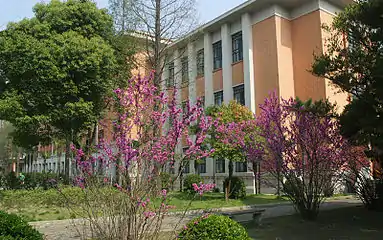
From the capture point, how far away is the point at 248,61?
2439 centimetres

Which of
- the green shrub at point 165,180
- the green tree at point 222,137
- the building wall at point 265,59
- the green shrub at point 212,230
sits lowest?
the green shrub at point 212,230

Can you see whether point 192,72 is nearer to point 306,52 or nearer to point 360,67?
point 306,52

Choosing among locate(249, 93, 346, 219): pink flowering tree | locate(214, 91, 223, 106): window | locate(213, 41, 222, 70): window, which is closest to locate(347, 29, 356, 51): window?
locate(249, 93, 346, 219): pink flowering tree

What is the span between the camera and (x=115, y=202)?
5.74 m

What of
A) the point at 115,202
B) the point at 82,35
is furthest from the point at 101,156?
the point at 82,35

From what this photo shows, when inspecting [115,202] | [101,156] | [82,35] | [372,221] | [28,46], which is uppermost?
[82,35]

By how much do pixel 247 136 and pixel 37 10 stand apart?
44.2 feet

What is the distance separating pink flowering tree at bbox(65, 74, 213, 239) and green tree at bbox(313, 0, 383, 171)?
5189 mm

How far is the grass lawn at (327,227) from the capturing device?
8938mm

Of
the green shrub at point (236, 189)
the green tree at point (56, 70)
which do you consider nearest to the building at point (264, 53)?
the green shrub at point (236, 189)

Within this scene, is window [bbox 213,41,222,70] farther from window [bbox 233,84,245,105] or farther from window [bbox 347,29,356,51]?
window [bbox 347,29,356,51]

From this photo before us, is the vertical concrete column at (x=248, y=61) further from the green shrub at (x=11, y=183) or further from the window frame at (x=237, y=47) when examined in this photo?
the green shrub at (x=11, y=183)

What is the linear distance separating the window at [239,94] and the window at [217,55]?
2.75 meters

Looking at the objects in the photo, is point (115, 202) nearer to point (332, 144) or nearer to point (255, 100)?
point (332, 144)
